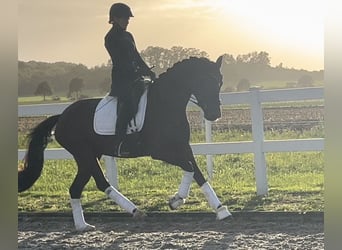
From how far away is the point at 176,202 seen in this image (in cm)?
552

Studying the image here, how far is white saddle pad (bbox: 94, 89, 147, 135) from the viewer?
5.43m

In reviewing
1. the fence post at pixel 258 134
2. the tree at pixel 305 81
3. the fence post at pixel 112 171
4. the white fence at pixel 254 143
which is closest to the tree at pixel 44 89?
the white fence at pixel 254 143

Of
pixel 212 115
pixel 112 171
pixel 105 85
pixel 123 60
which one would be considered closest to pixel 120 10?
pixel 123 60

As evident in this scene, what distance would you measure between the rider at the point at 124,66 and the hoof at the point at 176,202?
1.88 ft

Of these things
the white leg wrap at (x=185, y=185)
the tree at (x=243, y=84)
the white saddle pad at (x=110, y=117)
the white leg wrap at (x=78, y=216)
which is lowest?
the white leg wrap at (x=78, y=216)

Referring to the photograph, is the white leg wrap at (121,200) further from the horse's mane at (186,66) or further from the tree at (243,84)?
the tree at (243,84)

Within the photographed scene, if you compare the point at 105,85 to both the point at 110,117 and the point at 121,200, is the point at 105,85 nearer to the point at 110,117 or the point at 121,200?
the point at 110,117

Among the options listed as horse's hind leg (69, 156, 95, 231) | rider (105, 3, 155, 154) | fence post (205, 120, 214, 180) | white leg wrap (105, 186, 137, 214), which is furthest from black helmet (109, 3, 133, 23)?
white leg wrap (105, 186, 137, 214)

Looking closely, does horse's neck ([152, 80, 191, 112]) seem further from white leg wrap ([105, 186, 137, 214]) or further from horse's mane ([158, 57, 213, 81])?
white leg wrap ([105, 186, 137, 214])

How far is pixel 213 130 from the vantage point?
566 centimetres

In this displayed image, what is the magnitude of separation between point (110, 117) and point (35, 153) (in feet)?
2.03

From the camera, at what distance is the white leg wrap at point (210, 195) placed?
539 centimetres
